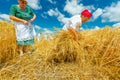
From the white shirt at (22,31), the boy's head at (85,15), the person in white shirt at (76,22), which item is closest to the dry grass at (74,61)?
the person in white shirt at (76,22)

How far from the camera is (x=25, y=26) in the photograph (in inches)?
287

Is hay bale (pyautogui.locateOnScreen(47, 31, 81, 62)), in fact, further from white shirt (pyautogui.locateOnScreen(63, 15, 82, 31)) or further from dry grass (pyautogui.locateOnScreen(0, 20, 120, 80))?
white shirt (pyautogui.locateOnScreen(63, 15, 82, 31))

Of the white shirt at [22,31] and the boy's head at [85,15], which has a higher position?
the boy's head at [85,15]

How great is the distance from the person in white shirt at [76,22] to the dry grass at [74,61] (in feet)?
0.45

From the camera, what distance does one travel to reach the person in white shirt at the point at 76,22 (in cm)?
655

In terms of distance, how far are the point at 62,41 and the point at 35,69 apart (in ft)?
2.77

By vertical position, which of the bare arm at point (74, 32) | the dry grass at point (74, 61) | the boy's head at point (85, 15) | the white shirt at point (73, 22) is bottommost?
the dry grass at point (74, 61)

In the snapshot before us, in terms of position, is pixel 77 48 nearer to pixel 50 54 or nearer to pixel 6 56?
pixel 50 54

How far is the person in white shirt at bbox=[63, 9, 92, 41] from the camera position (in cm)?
655

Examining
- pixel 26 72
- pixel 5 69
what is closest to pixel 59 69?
pixel 26 72

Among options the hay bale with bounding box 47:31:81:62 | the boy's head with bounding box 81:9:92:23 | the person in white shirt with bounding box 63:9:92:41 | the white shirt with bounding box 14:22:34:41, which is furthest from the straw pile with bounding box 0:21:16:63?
the boy's head with bounding box 81:9:92:23

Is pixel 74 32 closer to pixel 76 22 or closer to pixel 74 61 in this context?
pixel 76 22

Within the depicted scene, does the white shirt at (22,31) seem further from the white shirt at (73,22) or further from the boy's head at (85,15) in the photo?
the boy's head at (85,15)

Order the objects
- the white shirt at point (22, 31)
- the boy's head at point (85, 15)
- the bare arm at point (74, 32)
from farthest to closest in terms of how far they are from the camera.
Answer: the white shirt at point (22, 31) < the boy's head at point (85, 15) < the bare arm at point (74, 32)
